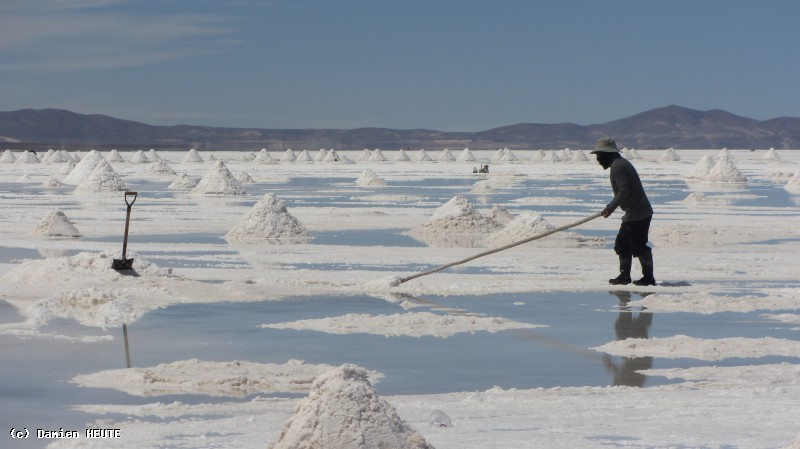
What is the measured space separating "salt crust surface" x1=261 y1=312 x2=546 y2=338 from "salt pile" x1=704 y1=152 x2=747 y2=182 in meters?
28.0

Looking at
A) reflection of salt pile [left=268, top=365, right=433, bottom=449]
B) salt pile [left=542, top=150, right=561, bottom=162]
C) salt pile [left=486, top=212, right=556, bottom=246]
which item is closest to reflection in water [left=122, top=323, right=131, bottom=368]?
reflection of salt pile [left=268, top=365, right=433, bottom=449]

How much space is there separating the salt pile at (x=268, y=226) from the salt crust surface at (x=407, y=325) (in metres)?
6.34

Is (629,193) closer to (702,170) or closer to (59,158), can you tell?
(702,170)

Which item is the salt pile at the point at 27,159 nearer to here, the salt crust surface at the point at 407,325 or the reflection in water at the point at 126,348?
the reflection in water at the point at 126,348

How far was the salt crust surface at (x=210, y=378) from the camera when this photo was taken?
5.69m

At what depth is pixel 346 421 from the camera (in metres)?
4.16

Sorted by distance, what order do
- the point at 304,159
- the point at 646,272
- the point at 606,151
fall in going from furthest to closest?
the point at 304,159, the point at 606,151, the point at 646,272

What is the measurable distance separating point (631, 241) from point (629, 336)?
9.06 feet

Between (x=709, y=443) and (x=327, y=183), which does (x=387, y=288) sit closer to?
(x=709, y=443)

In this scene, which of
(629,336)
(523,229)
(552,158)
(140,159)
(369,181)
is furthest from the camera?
(552,158)

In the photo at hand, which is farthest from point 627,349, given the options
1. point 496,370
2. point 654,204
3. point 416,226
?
point 654,204

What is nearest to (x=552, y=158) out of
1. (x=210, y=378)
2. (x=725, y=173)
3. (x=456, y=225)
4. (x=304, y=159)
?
(x=304, y=159)

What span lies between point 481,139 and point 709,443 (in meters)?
185

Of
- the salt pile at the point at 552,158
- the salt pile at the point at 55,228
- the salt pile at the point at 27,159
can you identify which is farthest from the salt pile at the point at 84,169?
the salt pile at the point at 552,158
